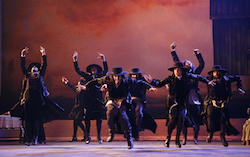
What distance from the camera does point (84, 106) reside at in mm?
7426

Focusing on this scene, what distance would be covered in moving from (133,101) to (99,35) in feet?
9.99

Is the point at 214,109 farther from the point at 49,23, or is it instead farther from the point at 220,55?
the point at 49,23

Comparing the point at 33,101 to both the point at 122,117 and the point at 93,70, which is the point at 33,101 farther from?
the point at 122,117

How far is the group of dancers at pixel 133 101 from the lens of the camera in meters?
5.85

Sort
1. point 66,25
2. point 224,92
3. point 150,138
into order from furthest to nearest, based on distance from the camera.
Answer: point 66,25, point 150,138, point 224,92

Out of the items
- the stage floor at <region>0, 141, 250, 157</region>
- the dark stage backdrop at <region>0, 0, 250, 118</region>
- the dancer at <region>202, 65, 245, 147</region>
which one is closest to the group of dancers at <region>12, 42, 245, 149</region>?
the dancer at <region>202, 65, 245, 147</region>

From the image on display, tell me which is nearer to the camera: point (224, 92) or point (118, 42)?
point (224, 92)

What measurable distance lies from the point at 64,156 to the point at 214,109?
3.30 meters

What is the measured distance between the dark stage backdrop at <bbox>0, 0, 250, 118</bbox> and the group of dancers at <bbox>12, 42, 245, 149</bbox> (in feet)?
5.24

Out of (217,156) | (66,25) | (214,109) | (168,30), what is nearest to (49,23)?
(66,25)

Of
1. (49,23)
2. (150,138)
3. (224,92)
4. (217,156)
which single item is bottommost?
(150,138)

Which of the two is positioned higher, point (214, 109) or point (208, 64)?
point (208, 64)

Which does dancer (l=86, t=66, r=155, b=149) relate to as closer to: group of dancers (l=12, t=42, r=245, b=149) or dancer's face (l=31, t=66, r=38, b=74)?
group of dancers (l=12, t=42, r=245, b=149)

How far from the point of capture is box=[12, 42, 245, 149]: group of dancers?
230 inches
